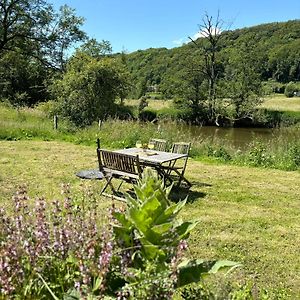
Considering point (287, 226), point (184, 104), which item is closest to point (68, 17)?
point (184, 104)

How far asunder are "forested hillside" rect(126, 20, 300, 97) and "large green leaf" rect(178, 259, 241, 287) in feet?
133

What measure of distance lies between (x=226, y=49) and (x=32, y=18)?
75.8 feet

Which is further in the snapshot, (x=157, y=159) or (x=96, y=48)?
(x=96, y=48)

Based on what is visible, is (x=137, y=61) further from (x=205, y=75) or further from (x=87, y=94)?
(x=87, y=94)

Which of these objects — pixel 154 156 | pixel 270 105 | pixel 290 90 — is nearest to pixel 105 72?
pixel 154 156

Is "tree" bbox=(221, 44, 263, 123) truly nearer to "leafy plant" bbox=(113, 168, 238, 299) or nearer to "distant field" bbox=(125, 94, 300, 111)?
"distant field" bbox=(125, 94, 300, 111)

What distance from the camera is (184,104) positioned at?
A: 136ft

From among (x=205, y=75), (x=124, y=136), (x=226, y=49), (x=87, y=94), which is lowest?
(x=124, y=136)

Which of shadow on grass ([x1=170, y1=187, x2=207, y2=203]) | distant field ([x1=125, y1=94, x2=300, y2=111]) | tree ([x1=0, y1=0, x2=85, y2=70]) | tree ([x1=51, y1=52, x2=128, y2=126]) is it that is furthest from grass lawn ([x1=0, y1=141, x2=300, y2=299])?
distant field ([x1=125, y1=94, x2=300, y2=111])

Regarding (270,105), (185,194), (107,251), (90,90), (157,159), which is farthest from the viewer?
(270,105)

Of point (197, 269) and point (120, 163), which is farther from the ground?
point (197, 269)

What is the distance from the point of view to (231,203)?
754cm

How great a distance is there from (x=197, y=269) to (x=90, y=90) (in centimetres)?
2026

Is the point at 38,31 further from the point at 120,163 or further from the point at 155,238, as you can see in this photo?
the point at 155,238
